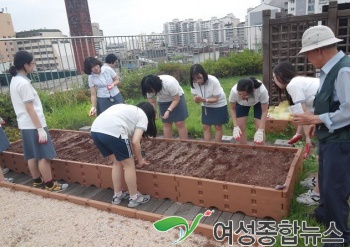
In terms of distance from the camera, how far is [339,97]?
6.09ft

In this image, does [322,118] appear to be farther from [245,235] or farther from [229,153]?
[229,153]

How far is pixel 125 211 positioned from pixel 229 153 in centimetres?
153

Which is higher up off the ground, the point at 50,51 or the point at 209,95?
the point at 50,51

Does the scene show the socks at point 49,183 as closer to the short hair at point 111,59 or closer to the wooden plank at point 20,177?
the wooden plank at point 20,177

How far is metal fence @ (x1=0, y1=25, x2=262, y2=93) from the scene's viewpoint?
22.3ft

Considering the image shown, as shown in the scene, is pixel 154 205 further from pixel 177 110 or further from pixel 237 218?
pixel 177 110

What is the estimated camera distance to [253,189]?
2.63 m

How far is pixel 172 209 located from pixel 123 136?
91 cm

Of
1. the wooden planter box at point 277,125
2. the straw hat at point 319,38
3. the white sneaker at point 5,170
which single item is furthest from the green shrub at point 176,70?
the straw hat at point 319,38

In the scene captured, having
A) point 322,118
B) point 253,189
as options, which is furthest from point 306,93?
point 253,189

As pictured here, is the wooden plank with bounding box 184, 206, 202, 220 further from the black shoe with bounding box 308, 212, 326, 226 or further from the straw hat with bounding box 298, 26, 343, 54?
the straw hat with bounding box 298, 26, 343, 54

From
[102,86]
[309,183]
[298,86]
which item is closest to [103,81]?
[102,86]

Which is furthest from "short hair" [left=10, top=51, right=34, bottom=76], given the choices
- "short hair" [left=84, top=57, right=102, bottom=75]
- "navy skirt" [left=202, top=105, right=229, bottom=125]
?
"navy skirt" [left=202, top=105, right=229, bottom=125]

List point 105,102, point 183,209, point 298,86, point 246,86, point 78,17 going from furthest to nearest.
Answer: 1. point 78,17
2. point 105,102
3. point 246,86
4. point 183,209
5. point 298,86
